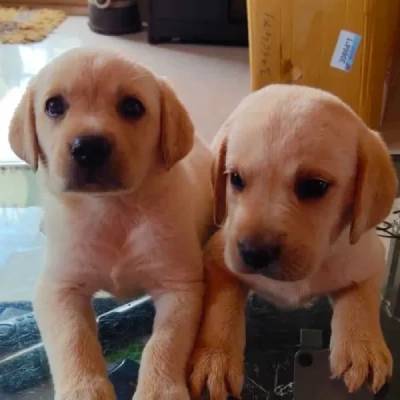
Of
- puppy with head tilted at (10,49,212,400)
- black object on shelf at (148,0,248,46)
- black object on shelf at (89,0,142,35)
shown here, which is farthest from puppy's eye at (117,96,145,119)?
black object on shelf at (89,0,142,35)

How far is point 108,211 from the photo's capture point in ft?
3.59

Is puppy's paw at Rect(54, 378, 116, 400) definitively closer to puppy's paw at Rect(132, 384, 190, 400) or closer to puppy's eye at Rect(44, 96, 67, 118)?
puppy's paw at Rect(132, 384, 190, 400)

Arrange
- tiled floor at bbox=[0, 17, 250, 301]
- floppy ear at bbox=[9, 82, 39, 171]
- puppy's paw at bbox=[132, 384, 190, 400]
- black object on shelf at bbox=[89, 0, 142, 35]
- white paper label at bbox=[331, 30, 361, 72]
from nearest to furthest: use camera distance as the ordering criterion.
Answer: puppy's paw at bbox=[132, 384, 190, 400] < floppy ear at bbox=[9, 82, 39, 171] < tiled floor at bbox=[0, 17, 250, 301] < white paper label at bbox=[331, 30, 361, 72] < black object on shelf at bbox=[89, 0, 142, 35]

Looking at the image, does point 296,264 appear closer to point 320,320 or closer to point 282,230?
point 282,230

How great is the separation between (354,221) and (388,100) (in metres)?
1.88

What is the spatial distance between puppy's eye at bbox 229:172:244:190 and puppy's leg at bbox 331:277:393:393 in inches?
9.9

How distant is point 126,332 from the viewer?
1.21 metres

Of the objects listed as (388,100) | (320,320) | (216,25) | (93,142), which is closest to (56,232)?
(93,142)

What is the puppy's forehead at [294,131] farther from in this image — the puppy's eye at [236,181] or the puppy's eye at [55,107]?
the puppy's eye at [55,107]

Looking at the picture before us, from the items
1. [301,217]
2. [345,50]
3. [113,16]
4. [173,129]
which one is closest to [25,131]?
[173,129]

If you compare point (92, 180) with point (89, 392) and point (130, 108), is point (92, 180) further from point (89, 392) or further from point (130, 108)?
point (89, 392)

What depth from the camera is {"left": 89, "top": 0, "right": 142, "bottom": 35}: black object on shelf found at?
3.46m

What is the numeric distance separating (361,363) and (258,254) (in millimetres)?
218

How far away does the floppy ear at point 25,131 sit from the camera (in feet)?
3.55
